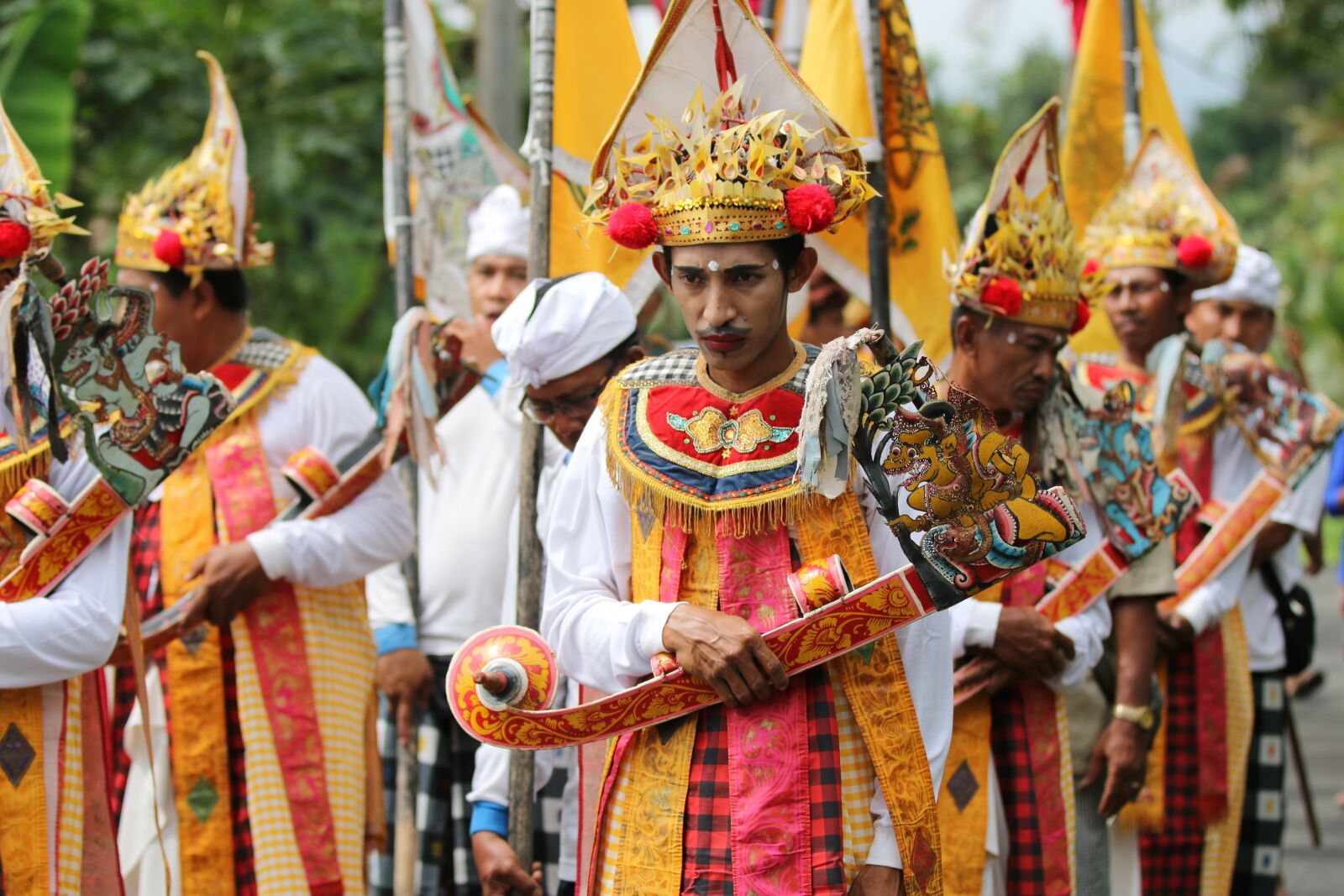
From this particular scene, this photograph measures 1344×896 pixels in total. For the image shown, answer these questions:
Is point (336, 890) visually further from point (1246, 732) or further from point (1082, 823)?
point (1246, 732)

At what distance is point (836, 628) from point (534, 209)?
1868 millimetres

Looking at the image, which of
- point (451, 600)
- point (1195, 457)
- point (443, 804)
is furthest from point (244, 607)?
point (1195, 457)

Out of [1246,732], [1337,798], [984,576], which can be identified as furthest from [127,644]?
[1337,798]

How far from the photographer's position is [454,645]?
18.5 ft

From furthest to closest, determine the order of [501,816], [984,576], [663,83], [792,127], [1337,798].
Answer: [1337,798] → [501,816] → [663,83] → [792,127] → [984,576]

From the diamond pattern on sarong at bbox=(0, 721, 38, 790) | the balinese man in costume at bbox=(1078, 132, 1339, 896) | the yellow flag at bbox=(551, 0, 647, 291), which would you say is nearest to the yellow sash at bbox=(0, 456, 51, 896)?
the diamond pattern on sarong at bbox=(0, 721, 38, 790)

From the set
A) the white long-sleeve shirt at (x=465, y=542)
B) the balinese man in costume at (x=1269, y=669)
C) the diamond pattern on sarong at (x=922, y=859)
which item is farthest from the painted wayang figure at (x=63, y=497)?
the balinese man in costume at (x=1269, y=669)

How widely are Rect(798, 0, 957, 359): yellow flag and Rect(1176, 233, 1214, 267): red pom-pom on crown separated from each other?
0.79 metres

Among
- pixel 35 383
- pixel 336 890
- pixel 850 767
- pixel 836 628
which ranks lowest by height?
pixel 336 890

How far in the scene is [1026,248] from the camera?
4570 mm

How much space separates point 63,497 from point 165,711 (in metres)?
1.22

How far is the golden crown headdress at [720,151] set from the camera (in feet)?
11.0

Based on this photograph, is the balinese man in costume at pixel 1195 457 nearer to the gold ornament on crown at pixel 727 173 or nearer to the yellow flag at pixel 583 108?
the yellow flag at pixel 583 108

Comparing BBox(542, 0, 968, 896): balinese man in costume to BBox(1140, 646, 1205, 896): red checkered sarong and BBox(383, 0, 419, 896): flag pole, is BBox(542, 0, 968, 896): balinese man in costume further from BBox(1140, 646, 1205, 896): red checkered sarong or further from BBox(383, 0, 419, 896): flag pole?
BBox(1140, 646, 1205, 896): red checkered sarong
